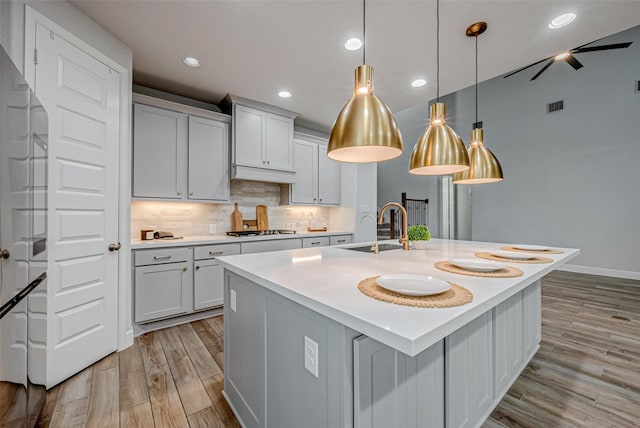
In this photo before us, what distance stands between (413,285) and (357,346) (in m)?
0.34

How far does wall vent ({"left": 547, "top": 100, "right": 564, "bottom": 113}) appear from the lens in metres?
5.22

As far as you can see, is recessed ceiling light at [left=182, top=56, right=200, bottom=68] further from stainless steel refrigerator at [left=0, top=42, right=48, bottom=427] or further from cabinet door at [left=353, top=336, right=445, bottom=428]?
cabinet door at [left=353, top=336, right=445, bottom=428]

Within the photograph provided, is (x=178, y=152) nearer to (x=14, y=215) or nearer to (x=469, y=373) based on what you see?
(x=14, y=215)

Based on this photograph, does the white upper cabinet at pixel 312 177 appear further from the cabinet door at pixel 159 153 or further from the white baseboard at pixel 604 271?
the white baseboard at pixel 604 271

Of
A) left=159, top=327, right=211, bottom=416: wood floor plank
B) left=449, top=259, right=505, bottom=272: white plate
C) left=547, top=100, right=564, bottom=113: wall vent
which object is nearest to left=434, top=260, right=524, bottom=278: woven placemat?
left=449, top=259, right=505, bottom=272: white plate

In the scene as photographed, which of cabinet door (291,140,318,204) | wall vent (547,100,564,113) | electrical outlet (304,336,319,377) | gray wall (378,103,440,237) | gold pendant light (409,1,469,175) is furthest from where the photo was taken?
gray wall (378,103,440,237)

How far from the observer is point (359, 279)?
127 centimetres

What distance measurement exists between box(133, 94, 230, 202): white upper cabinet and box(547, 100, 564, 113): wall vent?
19.9 ft

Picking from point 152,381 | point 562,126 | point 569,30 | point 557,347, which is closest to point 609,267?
point 562,126

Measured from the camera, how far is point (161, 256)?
272 centimetres

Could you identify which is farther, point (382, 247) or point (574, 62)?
point (574, 62)

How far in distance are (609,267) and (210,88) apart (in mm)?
7005

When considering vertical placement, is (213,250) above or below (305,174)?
below

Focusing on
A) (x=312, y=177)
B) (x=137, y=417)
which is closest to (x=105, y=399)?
(x=137, y=417)
